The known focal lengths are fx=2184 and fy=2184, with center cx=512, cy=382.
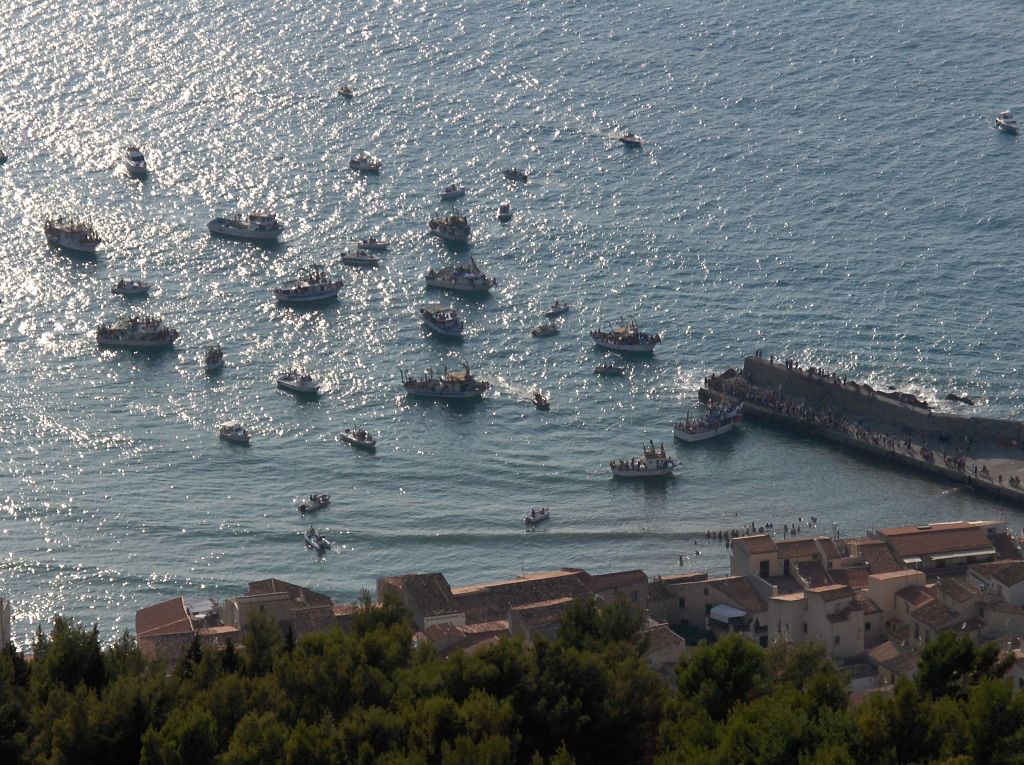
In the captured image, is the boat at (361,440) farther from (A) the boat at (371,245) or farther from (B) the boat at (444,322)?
(A) the boat at (371,245)

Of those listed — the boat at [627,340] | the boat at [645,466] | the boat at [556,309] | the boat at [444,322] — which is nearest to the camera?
the boat at [645,466]

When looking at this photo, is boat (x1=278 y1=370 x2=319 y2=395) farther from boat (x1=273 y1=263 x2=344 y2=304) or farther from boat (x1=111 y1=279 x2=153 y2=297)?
boat (x1=111 y1=279 x2=153 y2=297)

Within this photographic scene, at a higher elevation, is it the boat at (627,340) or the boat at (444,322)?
the boat at (444,322)

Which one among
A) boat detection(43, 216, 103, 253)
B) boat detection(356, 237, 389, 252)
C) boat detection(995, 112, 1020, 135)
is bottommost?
boat detection(356, 237, 389, 252)

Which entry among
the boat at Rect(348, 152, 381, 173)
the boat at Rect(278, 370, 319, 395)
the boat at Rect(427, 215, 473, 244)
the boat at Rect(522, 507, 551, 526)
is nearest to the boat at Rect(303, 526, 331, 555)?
the boat at Rect(522, 507, 551, 526)

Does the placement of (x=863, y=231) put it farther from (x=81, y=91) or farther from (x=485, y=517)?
(x=81, y=91)

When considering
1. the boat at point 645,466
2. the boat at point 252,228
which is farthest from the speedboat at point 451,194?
the boat at point 645,466

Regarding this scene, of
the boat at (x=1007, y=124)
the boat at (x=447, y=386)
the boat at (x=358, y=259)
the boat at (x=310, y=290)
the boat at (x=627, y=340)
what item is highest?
the boat at (x=1007, y=124)
